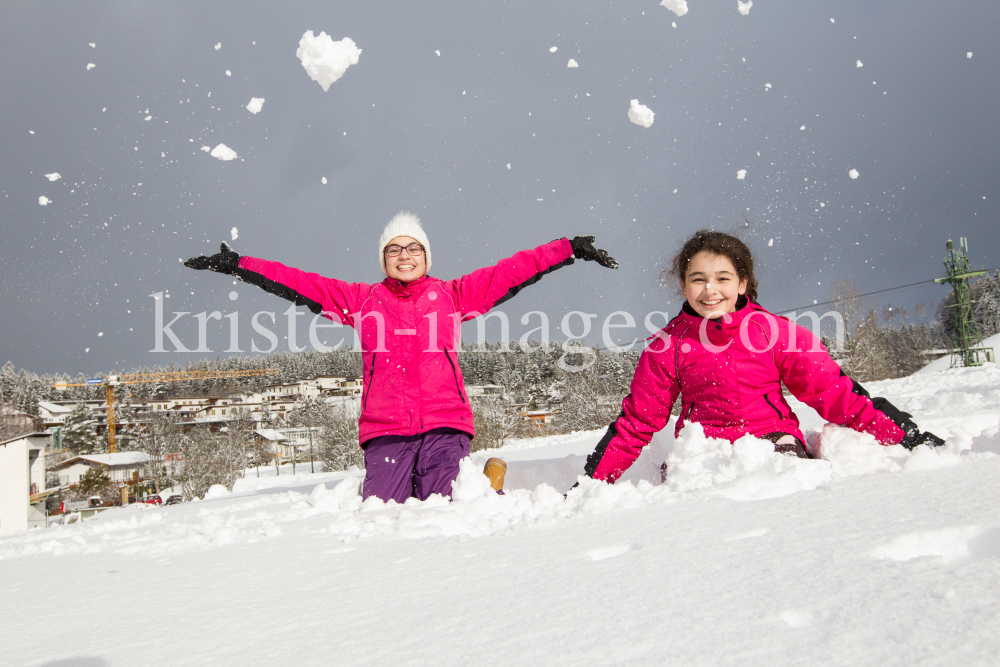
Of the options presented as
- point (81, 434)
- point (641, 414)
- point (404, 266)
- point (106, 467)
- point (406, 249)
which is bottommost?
point (106, 467)

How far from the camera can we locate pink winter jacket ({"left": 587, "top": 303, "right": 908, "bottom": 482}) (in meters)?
2.62

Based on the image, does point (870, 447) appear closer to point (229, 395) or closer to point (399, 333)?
point (399, 333)

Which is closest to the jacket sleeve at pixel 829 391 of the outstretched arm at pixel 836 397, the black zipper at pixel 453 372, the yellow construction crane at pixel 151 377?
the outstretched arm at pixel 836 397

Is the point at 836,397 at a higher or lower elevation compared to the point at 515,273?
lower

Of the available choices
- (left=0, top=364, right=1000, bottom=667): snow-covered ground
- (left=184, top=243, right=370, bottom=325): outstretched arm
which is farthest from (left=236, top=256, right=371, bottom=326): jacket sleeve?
(left=0, top=364, right=1000, bottom=667): snow-covered ground

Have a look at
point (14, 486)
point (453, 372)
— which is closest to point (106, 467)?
point (14, 486)

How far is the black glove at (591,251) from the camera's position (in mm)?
3568

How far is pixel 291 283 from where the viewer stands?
360 centimetres

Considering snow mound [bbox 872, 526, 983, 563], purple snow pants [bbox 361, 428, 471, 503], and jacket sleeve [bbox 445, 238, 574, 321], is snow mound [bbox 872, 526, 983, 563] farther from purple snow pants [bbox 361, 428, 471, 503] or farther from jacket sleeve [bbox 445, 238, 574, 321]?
jacket sleeve [bbox 445, 238, 574, 321]

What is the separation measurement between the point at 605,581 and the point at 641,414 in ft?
5.94

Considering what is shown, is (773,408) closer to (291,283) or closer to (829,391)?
(829,391)

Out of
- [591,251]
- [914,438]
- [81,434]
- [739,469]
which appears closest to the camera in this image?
[739,469]

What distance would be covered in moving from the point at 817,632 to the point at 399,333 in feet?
9.40

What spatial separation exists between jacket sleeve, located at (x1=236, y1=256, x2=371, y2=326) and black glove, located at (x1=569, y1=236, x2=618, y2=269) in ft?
4.41
